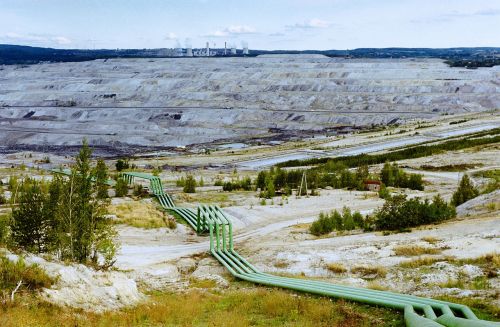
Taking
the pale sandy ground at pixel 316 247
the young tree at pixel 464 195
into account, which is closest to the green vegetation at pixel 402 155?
the pale sandy ground at pixel 316 247

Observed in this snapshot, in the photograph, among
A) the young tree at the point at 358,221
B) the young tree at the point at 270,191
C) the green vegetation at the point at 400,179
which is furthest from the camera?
the green vegetation at the point at 400,179

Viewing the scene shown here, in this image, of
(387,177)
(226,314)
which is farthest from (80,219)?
(387,177)

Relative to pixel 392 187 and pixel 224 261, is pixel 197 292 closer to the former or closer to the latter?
pixel 224 261

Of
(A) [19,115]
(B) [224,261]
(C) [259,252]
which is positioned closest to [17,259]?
(B) [224,261]

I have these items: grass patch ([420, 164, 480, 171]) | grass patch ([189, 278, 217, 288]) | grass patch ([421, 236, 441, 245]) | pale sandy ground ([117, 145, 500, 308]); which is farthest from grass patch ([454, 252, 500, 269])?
grass patch ([420, 164, 480, 171])

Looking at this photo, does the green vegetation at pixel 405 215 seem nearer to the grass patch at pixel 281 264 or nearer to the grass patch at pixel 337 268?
the grass patch at pixel 281 264

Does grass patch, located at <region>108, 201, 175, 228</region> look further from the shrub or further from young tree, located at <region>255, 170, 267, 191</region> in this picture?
the shrub
